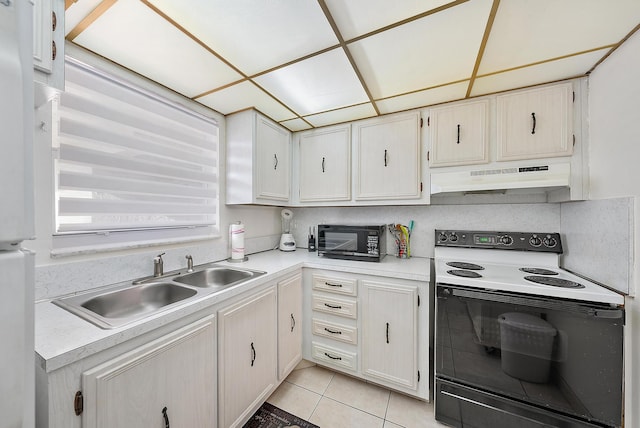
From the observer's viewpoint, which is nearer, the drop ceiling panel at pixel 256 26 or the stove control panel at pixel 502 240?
the drop ceiling panel at pixel 256 26

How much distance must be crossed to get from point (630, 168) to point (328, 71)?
163 cm

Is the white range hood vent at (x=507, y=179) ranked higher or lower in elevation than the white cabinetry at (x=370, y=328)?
higher

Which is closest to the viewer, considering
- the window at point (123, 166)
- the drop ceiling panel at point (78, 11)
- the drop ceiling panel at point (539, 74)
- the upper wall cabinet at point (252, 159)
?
the drop ceiling panel at point (78, 11)

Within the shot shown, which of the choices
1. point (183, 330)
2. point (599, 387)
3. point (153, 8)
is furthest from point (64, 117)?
point (599, 387)

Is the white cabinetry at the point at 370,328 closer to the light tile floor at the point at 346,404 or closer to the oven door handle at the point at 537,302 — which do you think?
the light tile floor at the point at 346,404

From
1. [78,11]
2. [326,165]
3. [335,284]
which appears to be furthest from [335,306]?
[78,11]

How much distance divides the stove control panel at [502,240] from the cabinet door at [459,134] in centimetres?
59

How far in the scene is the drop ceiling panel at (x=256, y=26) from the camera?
3.32 ft

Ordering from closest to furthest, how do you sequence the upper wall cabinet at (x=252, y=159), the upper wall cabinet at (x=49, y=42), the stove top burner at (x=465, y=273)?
the upper wall cabinet at (x=49, y=42) → the stove top burner at (x=465, y=273) → the upper wall cabinet at (x=252, y=159)

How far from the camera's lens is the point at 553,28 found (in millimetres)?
1130

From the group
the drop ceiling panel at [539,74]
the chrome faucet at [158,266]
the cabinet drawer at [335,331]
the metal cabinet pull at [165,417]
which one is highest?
the drop ceiling panel at [539,74]

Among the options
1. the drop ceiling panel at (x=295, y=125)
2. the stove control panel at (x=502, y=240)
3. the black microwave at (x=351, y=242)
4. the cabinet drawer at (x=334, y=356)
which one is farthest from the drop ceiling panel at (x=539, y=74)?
the cabinet drawer at (x=334, y=356)

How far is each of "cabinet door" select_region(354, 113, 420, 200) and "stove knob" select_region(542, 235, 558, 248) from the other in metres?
0.92

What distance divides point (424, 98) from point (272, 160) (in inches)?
52.9
